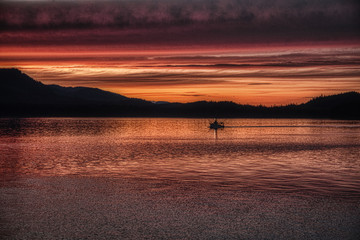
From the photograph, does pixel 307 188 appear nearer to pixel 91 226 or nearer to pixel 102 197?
pixel 102 197

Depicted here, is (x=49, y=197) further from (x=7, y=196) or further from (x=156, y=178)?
(x=156, y=178)

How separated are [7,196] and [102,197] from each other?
5373 millimetres

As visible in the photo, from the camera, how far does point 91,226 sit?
16.7 m

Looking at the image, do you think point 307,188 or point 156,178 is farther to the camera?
point 156,178

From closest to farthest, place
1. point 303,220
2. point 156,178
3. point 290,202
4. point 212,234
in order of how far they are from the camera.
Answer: point 212,234 → point 303,220 → point 290,202 → point 156,178

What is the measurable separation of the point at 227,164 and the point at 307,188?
1414cm

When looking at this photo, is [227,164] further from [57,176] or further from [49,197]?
[49,197]

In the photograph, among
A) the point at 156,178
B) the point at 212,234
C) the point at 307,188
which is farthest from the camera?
the point at 156,178

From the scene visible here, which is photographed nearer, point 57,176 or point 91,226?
point 91,226

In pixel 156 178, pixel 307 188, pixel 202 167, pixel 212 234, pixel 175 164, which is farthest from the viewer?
pixel 175 164

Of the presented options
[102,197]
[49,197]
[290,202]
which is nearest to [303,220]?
[290,202]

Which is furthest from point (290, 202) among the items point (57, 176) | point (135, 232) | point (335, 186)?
point (57, 176)

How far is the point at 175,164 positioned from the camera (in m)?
40.1

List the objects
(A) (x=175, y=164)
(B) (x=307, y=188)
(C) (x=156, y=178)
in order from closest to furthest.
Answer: (B) (x=307, y=188)
(C) (x=156, y=178)
(A) (x=175, y=164)
